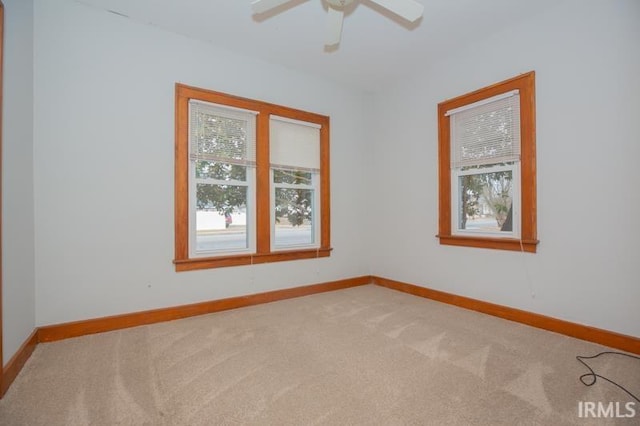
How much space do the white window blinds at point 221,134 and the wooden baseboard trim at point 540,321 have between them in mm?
2708

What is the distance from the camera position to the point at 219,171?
331 cm

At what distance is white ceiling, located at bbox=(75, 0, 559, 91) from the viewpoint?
2.64 meters

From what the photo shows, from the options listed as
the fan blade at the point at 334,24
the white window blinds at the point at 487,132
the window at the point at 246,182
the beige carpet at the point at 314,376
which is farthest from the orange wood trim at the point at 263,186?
the white window blinds at the point at 487,132

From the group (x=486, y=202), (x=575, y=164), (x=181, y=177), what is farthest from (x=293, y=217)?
(x=575, y=164)

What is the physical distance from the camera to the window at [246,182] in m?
3.09

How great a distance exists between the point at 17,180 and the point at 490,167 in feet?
13.5

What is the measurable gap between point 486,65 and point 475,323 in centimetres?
265

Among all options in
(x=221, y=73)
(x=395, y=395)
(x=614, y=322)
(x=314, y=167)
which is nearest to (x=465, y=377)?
(x=395, y=395)

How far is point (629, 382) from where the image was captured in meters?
1.83

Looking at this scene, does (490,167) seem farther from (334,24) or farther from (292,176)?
(292,176)

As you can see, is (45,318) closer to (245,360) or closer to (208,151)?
(245,360)

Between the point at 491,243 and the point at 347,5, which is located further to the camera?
the point at 491,243

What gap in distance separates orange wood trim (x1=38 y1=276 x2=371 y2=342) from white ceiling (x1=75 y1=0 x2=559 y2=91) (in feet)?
9.21

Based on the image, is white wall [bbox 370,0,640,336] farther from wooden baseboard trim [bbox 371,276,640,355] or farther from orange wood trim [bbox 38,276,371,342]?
orange wood trim [bbox 38,276,371,342]
